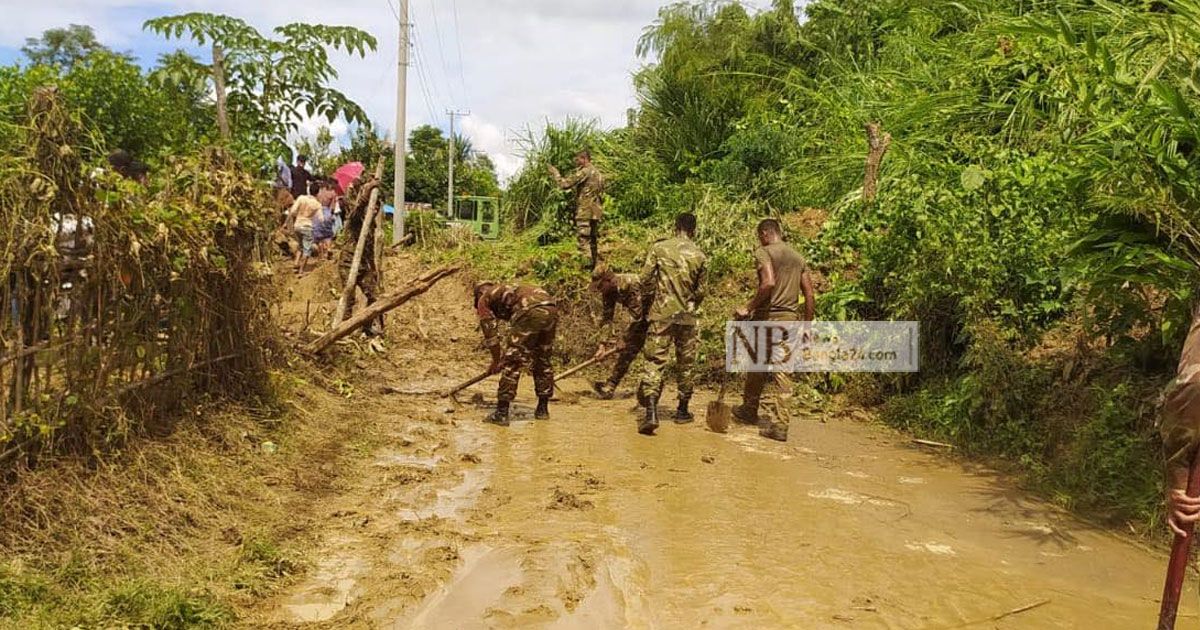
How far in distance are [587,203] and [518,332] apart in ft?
16.4

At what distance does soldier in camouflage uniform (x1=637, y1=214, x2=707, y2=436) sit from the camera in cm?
787

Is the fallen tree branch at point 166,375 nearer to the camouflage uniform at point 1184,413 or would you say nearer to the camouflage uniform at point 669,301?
the camouflage uniform at point 669,301

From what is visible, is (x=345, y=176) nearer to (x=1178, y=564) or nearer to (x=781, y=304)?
(x=781, y=304)

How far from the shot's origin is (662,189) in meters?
14.8

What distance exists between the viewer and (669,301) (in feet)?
26.0

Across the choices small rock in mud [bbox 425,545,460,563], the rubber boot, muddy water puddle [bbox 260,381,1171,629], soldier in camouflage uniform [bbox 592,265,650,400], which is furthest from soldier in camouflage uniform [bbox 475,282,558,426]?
small rock in mud [bbox 425,545,460,563]

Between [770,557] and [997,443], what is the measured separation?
329 centimetres

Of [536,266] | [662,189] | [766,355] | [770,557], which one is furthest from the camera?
[662,189]

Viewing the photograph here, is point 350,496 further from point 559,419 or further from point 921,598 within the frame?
point 921,598

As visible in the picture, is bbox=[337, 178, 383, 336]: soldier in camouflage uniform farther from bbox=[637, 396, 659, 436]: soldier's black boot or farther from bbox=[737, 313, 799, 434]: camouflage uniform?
bbox=[737, 313, 799, 434]: camouflage uniform

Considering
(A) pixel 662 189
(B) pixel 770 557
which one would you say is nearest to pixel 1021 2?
(A) pixel 662 189

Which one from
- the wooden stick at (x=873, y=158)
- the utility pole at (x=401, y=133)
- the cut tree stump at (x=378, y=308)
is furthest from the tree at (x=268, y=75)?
the utility pole at (x=401, y=133)

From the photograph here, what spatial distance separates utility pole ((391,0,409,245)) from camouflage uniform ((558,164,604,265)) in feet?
19.0

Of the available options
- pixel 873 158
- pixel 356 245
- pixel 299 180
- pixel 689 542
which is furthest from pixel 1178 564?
pixel 299 180
